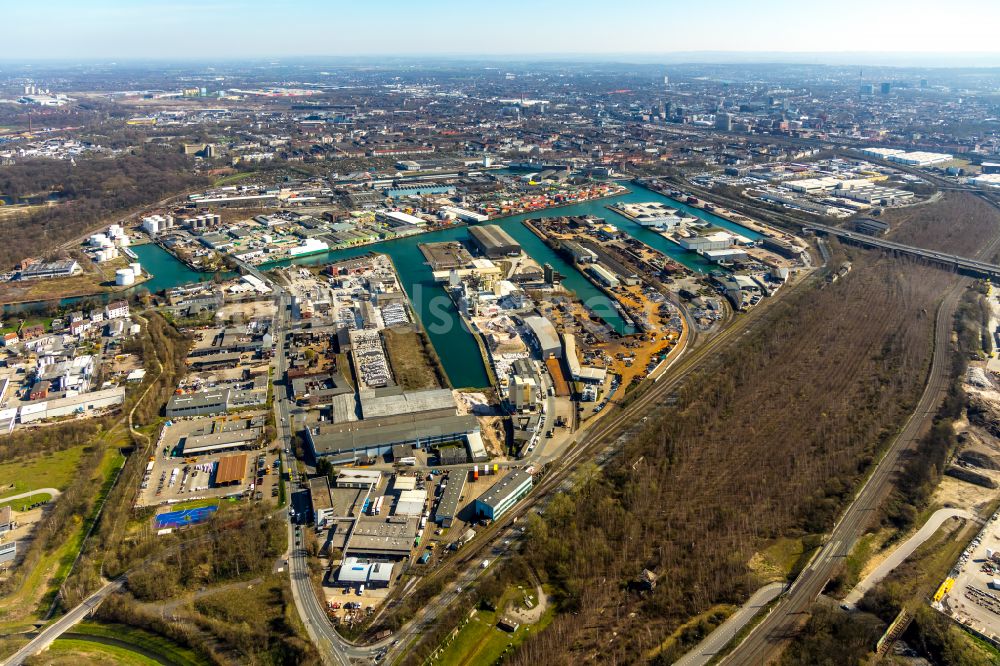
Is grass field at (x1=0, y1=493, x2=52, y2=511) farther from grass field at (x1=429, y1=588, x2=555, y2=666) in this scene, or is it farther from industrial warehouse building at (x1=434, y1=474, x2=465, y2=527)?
grass field at (x1=429, y1=588, x2=555, y2=666)

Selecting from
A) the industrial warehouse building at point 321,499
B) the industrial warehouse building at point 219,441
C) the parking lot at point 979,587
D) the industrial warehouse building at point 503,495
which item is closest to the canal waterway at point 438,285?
the industrial warehouse building at point 503,495

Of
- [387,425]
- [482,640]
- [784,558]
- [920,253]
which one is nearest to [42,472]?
[387,425]

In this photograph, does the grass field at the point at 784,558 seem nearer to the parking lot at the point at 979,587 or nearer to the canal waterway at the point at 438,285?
the parking lot at the point at 979,587

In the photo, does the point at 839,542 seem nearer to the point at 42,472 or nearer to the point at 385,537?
the point at 385,537

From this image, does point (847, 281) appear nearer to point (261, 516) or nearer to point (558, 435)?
point (558, 435)

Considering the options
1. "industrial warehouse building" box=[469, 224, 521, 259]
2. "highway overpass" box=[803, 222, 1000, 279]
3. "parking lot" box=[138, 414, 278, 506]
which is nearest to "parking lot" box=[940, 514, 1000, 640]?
"parking lot" box=[138, 414, 278, 506]

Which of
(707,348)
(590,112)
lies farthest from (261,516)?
(590,112)
